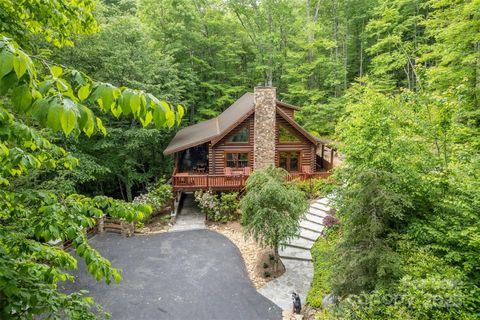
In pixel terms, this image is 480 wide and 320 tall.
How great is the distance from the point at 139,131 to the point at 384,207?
13.7m

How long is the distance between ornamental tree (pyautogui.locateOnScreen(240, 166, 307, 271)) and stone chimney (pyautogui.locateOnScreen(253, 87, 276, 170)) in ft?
19.9

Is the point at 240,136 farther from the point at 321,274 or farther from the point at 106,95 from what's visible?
the point at 106,95

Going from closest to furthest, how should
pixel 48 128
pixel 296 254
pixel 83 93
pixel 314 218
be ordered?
pixel 48 128
pixel 83 93
pixel 296 254
pixel 314 218

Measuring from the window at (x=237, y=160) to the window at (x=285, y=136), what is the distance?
2329 mm

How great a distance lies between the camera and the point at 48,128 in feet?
4.81

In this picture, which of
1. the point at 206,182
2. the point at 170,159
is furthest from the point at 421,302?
the point at 170,159

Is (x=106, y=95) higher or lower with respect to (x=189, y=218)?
higher

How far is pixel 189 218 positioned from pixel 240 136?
5.50m

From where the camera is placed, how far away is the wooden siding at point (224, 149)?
16.3 meters

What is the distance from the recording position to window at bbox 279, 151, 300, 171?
1730cm

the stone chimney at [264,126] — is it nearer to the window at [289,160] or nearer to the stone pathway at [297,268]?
the window at [289,160]

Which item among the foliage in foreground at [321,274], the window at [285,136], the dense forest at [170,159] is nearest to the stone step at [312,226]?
the dense forest at [170,159]

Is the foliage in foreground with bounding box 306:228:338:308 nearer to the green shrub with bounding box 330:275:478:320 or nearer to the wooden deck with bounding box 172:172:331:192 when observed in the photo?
the green shrub with bounding box 330:275:478:320

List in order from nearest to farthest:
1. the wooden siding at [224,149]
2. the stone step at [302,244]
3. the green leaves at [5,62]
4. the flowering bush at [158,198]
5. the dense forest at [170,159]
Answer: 1. the green leaves at [5,62]
2. the dense forest at [170,159]
3. the stone step at [302,244]
4. the flowering bush at [158,198]
5. the wooden siding at [224,149]
